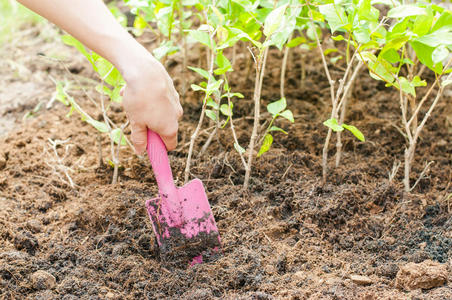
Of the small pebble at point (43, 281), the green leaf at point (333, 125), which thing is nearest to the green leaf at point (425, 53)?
the green leaf at point (333, 125)

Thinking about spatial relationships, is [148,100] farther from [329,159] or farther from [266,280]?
[329,159]

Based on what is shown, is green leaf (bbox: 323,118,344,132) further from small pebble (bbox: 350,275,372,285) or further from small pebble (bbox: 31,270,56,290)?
small pebble (bbox: 31,270,56,290)

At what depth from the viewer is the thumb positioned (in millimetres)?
1376

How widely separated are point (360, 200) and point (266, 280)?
466 mm

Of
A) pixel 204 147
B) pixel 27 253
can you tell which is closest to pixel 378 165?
pixel 204 147

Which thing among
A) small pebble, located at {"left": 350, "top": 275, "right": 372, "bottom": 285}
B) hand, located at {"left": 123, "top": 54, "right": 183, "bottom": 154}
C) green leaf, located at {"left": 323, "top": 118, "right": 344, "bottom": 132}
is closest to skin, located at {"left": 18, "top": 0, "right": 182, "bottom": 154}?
hand, located at {"left": 123, "top": 54, "right": 183, "bottom": 154}

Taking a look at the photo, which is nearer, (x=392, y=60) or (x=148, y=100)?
(x=148, y=100)

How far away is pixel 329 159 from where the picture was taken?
1.93 m

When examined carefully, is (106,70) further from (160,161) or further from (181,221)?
(181,221)

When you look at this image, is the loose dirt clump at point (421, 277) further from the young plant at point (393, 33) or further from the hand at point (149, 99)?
the hand at point (149, 99)

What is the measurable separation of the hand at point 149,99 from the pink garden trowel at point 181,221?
0.55 ft

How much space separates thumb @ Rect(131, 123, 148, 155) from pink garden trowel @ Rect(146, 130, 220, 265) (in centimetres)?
6

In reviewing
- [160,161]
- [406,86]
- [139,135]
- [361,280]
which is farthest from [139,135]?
[406,86]

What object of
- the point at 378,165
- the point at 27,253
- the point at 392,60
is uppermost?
the point at 392,60
